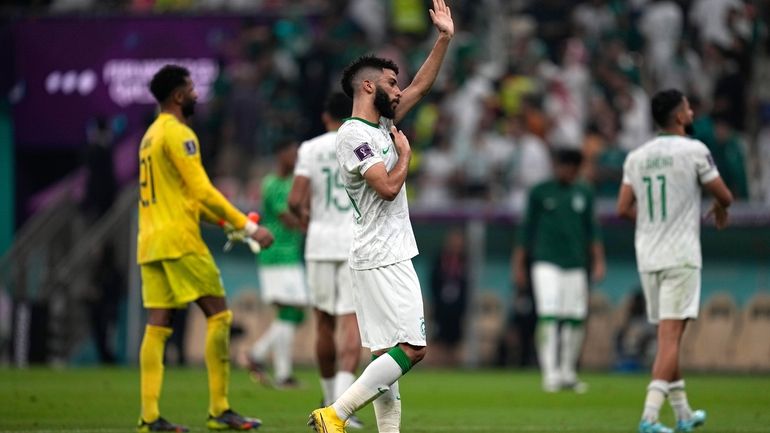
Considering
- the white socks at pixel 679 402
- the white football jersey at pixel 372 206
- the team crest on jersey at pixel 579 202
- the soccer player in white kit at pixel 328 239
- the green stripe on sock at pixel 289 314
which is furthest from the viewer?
the green stripe on sock at pixel 289 314

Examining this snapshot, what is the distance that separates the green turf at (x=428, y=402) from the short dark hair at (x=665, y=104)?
2472mm

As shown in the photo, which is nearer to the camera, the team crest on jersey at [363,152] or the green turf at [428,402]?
the team crest on jersey at [363,152]

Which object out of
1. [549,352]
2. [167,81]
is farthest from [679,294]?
[549,352]

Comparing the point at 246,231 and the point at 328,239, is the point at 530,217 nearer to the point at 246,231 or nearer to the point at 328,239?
the point at 328,239

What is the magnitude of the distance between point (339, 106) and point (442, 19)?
331cm

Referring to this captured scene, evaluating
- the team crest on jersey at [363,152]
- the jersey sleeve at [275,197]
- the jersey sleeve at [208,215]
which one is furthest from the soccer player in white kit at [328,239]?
the jersey sleeve at [275,197]

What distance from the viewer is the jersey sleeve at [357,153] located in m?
8.99

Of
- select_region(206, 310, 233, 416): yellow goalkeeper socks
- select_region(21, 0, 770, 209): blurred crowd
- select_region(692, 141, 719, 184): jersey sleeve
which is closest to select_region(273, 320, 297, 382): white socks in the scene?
select_region(21, 0, 770, 209): blurred crowd

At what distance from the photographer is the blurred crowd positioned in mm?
22484

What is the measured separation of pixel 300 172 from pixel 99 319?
11.7 m

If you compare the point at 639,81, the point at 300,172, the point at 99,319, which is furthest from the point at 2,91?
the point at 300,172

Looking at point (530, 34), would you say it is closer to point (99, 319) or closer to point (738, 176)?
point (738, 176)

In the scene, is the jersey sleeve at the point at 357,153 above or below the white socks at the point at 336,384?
above

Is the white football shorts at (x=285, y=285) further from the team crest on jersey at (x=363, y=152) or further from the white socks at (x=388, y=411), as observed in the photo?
the team crest on jersey at (x=363, y=152)
